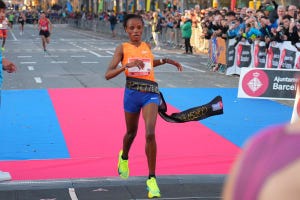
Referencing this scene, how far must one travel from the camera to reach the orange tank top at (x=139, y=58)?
6.79 m

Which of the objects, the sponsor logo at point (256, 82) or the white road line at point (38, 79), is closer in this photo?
the sponsor logo at point (256, 82)

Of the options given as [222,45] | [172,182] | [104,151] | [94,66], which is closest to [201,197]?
[172,182]

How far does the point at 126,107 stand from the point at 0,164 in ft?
8.07

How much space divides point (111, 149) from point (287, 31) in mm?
9700

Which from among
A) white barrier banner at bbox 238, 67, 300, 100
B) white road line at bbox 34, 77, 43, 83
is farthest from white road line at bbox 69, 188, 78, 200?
white road line at bbox 34, 77, 43, 83

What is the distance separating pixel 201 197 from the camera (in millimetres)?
6762

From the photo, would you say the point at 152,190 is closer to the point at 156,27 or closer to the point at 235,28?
the point at 235,28

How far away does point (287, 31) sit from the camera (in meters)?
18.0

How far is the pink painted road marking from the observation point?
8172 mm

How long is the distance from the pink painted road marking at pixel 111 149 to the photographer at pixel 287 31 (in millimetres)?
5997

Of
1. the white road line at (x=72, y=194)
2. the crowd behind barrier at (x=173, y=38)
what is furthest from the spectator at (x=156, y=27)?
the white road line at (x=72, y=194)

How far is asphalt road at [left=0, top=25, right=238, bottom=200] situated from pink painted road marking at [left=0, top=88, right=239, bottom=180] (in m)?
0.49

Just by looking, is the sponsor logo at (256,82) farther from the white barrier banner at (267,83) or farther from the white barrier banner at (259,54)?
the white barrier banner at (259,54)

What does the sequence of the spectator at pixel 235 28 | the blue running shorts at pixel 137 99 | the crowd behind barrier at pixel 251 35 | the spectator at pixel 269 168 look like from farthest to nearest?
the spectator at pixel 235 28, the crowd behind barrier at pixel 251 35, the blue running shorts at pixel 137 99, the spectator at pixel 269 168
